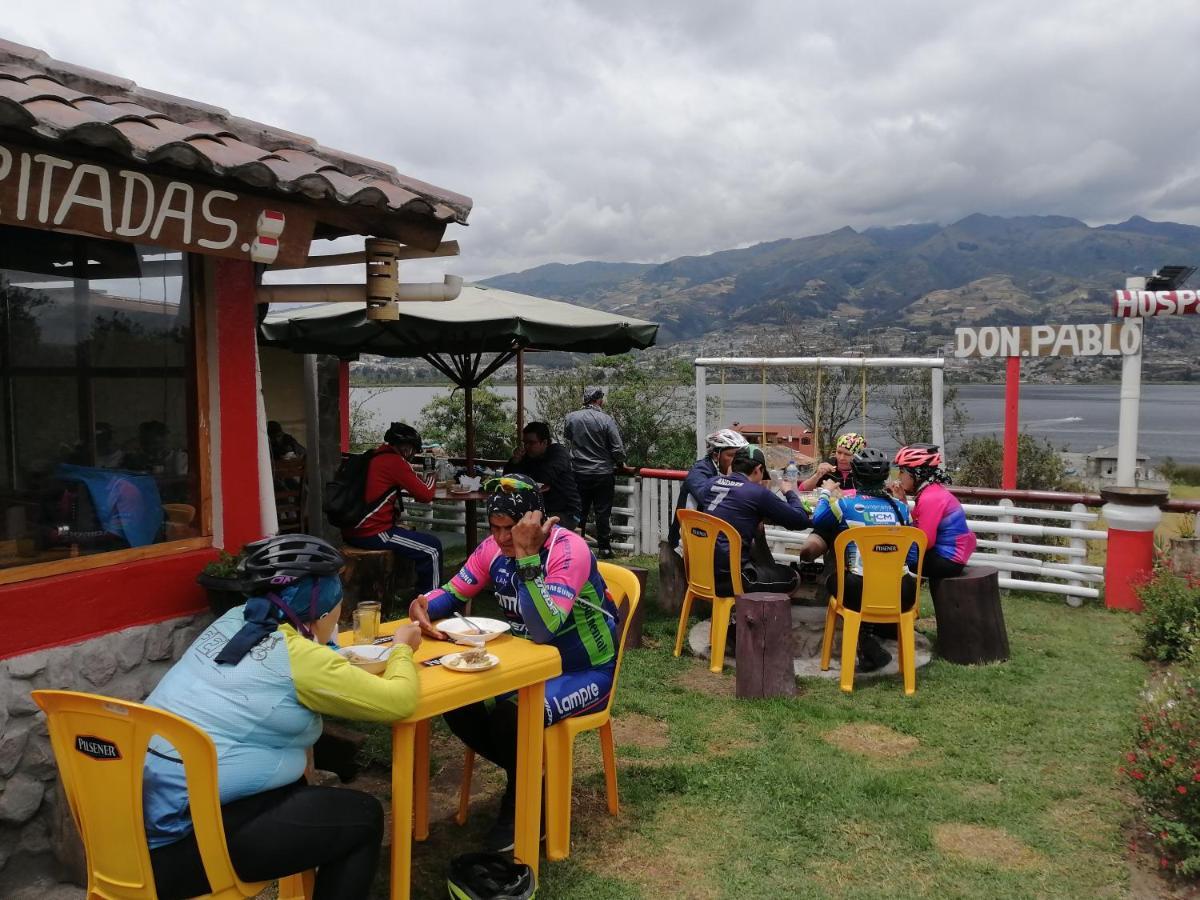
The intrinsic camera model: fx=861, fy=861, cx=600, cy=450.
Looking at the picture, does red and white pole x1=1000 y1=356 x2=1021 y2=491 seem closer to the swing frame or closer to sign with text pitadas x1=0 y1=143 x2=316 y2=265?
the swing frame

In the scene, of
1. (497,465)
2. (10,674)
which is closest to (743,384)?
(497,465)

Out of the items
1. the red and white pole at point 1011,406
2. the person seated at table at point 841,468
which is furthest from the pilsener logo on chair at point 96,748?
the red and white pole at point 1011,406

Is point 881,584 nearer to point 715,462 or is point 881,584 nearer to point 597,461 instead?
point 715,462

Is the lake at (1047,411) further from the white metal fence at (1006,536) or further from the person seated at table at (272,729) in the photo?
the person seated at table at (272,729)

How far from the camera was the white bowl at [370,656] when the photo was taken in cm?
266

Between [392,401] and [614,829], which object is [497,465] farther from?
[392,401]

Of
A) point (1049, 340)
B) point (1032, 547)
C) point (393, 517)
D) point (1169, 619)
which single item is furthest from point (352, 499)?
point (1049, 340)

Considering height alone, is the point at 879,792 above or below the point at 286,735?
below

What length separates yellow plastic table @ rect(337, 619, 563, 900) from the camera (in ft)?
8.53

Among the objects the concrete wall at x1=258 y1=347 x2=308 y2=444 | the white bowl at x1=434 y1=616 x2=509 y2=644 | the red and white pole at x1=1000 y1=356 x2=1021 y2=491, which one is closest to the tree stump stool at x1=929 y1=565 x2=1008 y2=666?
the red and white pole at x1=1000 y1=356 x2=1021 y2=491

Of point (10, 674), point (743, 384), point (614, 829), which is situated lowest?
point (614, 829)

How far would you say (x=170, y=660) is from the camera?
3.63 metres

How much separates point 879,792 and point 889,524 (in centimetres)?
178

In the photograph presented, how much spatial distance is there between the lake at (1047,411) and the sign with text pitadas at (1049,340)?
0.52 meters
